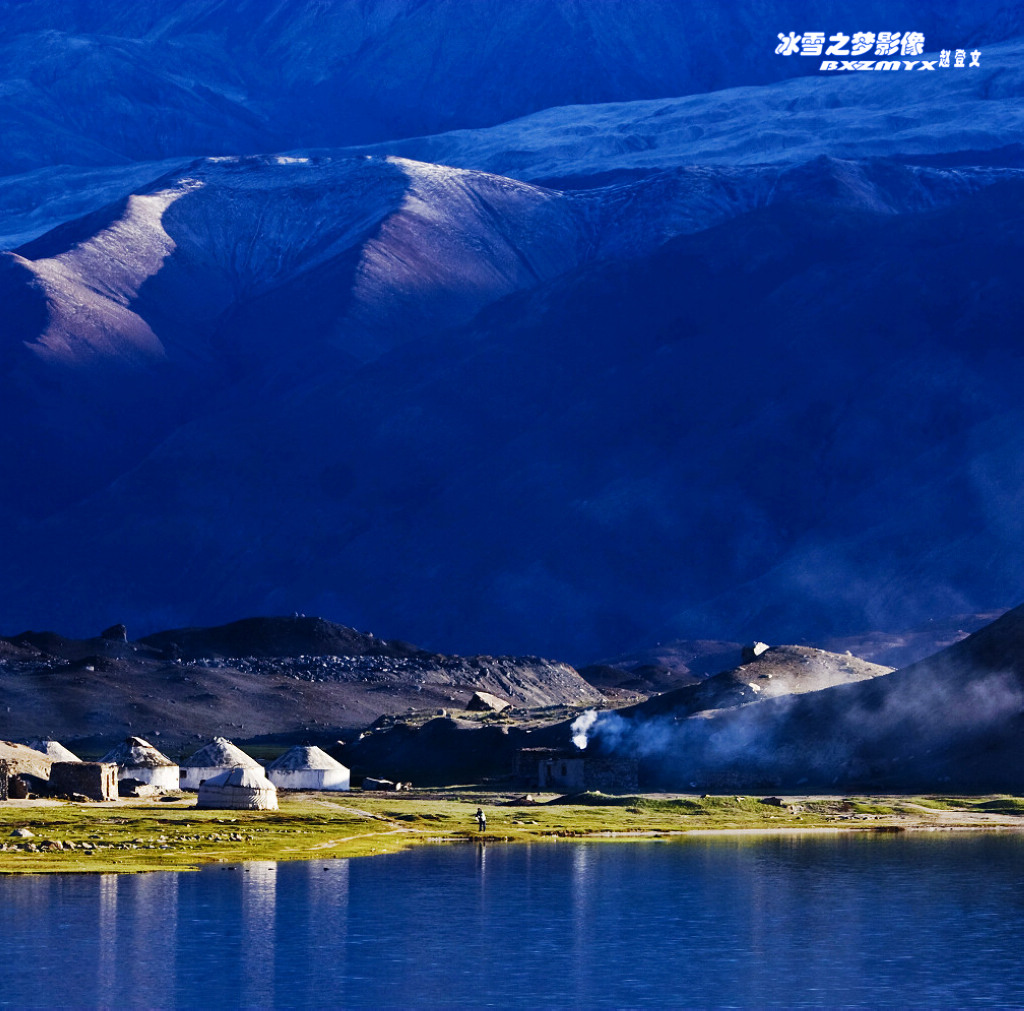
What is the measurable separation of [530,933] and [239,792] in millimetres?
35192

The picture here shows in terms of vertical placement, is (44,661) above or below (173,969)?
above

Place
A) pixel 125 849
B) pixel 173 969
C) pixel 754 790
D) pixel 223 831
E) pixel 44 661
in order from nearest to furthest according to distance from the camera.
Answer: pixel 173 969
pixel 125 849
pixel 223 831
pixel 754 790
pixel 44 661

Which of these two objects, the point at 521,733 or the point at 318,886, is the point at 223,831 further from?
the point at 521,733

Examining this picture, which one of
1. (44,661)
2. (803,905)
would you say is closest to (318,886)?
(803,905)

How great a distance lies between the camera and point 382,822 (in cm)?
8325

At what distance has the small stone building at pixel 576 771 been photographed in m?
105

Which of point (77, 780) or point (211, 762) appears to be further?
point (211, 762)

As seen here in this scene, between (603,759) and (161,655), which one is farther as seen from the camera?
(161,655)

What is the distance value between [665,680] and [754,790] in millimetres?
75200

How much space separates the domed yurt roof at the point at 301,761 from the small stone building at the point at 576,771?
35.2 ft

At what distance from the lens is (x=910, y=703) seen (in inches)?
Answer: 4264

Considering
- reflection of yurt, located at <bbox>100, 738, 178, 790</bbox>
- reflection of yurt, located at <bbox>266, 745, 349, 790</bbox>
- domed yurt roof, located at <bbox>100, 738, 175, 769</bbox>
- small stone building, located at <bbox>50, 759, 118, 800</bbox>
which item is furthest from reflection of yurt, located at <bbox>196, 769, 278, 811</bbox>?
reflection of yurt, located at <bbox>266, 745, 349, 790</bbox>

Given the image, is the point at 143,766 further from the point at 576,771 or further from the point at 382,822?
the point at 576,771

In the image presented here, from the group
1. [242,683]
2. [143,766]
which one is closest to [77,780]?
[143,766]
